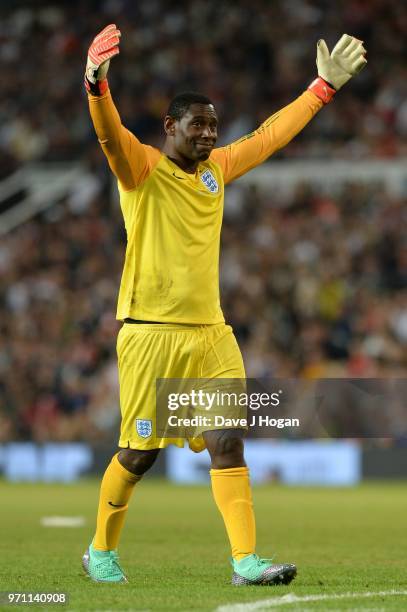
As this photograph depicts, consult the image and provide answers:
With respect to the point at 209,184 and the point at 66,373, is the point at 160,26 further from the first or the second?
the point at 209,184

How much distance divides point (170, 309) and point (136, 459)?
2.60 ft

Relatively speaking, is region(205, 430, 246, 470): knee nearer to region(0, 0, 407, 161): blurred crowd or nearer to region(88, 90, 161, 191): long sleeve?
region(88, 90, 161, 191): long sleeve

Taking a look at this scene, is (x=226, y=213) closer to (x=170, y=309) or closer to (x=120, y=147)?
(x=170, y=309)

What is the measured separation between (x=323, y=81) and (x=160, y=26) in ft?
56.6

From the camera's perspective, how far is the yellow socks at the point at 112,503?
7.04m

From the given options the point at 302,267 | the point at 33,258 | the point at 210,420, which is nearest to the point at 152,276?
Answer: the point at 210,420

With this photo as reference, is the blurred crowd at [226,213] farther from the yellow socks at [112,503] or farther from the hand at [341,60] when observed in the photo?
the yellow socks at [112,503]

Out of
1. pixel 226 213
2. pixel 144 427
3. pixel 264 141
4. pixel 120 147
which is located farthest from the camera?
pixel 226 213

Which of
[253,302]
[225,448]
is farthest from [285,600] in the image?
[253,302]

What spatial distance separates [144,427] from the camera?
272 inches

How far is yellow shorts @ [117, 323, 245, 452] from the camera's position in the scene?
22.7 feet

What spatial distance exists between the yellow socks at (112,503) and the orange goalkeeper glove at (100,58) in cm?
193

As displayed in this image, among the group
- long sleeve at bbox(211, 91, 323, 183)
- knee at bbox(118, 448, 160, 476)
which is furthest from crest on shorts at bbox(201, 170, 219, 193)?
knee at bbox(118, 448, 160, 476)

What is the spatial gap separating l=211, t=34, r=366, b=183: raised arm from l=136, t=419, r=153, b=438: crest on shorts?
1.47 meters
